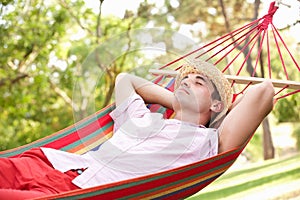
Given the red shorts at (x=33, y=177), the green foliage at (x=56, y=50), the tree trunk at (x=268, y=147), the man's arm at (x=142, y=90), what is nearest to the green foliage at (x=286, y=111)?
the green foliage at (x=56, y=50)

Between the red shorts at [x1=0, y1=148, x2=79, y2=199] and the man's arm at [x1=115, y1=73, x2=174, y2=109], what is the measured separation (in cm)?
52

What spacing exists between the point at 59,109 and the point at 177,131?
7.25 m

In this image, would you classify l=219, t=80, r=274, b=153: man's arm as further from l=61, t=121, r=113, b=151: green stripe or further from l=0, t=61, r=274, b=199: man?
l=61, t=121, r=113, b=151: green stripe

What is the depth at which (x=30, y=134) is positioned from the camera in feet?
28.2

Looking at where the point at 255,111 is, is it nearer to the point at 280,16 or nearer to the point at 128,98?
the point at 128,98

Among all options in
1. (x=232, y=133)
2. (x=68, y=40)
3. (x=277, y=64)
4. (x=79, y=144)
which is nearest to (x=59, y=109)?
(x=68, y=40)

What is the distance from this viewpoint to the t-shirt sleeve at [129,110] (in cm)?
237

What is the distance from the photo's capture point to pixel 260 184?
511 centimetres

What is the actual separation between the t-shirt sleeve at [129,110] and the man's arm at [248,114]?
43cm

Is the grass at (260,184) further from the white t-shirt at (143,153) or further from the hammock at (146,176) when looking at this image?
the white t-shirt at (143,153)

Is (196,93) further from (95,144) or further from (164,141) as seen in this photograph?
(95,144)

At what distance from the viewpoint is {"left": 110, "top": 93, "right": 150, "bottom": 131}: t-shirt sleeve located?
2.37 metres

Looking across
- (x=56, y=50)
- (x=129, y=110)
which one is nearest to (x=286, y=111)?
(x=56, y=50)

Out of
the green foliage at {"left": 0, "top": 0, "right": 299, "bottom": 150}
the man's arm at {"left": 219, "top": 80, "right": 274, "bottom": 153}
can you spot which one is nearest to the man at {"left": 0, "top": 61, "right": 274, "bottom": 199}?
the man's arm at {"left": 219, "top": 80, "right": 274, "bottom": 153}
